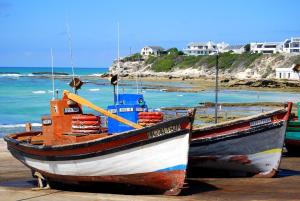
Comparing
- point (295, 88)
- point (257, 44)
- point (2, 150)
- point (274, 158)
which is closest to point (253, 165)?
point (274, 158)

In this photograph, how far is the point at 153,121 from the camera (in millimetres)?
13945

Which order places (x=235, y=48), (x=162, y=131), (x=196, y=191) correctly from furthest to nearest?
(x=235, y=48), (x=196, y=191), (x=162, y=131)

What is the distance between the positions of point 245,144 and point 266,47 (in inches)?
6191

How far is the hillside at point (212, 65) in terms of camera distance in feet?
407

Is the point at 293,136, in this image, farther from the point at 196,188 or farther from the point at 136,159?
the point at 136,159

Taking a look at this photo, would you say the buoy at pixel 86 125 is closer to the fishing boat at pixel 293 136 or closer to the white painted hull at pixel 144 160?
the white painted hull at pixel 144 160

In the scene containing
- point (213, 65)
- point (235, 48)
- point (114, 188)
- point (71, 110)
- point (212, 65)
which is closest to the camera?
point (114, 188)

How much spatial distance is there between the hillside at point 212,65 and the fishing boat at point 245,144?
9139cm

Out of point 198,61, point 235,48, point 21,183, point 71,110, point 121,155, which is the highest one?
point 235,48

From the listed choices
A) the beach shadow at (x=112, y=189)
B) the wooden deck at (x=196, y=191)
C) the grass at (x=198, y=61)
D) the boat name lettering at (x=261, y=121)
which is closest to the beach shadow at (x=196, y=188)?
the wooden deck at (x=196, y=191)

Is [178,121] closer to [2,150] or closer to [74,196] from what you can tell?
[74,196]

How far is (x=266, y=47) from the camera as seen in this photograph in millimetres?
167625

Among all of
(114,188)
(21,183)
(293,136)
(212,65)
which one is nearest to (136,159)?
(114,188)

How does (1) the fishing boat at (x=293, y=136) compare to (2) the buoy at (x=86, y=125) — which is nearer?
(2) the buoy at (x=86, y=125)
